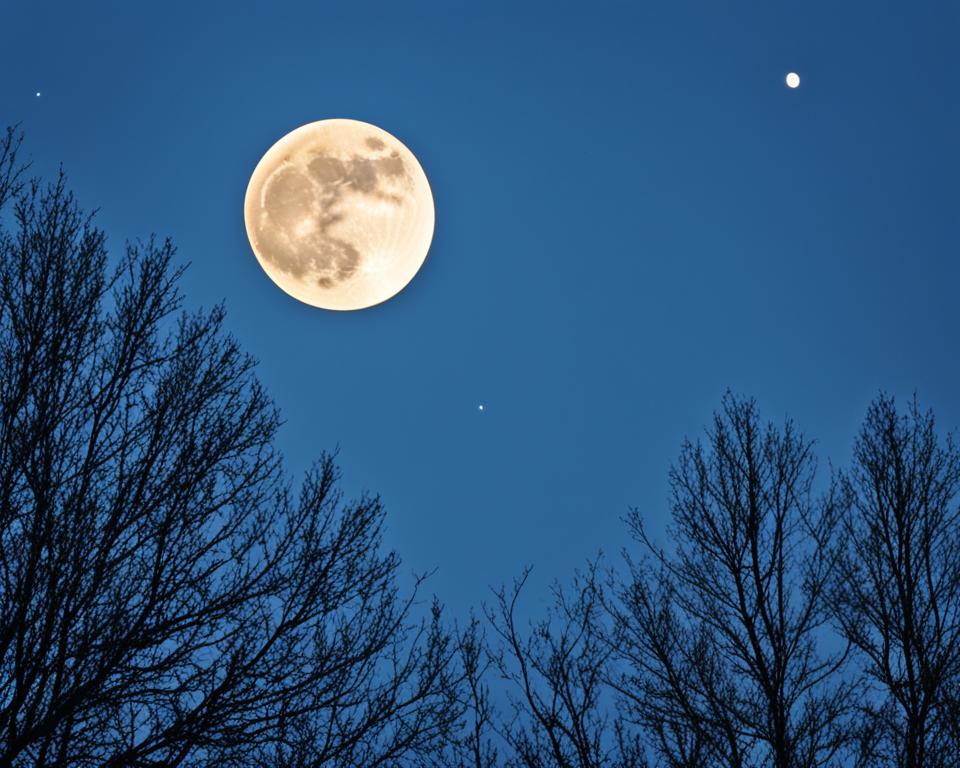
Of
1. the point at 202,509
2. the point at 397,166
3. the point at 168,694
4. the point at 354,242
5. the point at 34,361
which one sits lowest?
the point at 168,694

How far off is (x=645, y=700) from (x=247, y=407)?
551 cm

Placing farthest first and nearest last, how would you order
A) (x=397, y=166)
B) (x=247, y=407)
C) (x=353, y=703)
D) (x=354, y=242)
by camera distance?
(x=397, y=166)
(x=354, y=242)
(x=247, y=407)
(x=353, y=703)

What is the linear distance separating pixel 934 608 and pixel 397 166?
998cm

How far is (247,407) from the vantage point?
6590 mm

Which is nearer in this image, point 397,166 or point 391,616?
point 391,616

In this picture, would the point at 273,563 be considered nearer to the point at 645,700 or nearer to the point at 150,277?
the point at 150,277

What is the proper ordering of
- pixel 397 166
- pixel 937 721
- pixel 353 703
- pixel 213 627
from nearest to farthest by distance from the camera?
A: 1. pixel 213 627
2. pixel 353 703
3. pixel 937 721
4. pixel 397 166

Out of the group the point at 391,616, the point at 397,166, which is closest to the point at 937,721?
the point at 391,616

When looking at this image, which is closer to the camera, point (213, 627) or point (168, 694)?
point (168, 694)

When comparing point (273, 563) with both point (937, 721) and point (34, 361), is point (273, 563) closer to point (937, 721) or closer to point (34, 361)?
point (34, 361)

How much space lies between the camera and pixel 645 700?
8.62 m

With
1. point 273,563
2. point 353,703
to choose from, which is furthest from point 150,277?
point 353,703

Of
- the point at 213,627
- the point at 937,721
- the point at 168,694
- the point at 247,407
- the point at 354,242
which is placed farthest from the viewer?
the point at 354,242

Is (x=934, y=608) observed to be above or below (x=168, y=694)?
above
